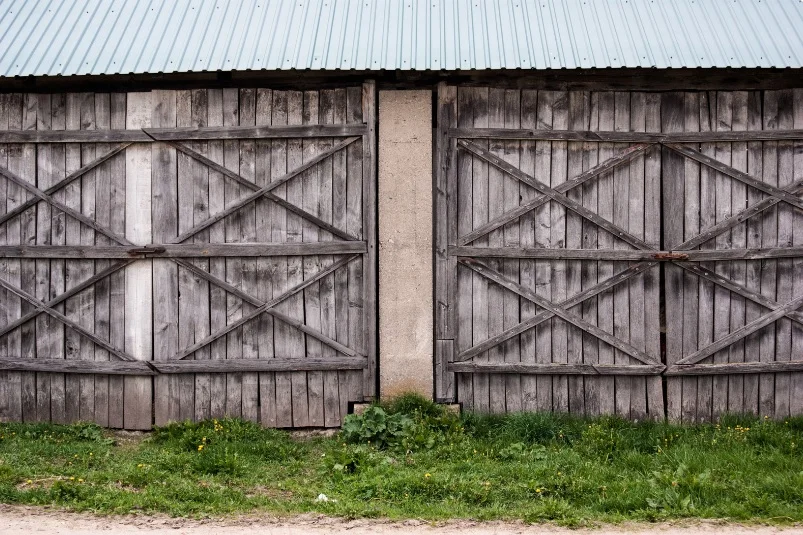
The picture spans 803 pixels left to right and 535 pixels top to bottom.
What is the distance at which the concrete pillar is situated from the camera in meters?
7.54

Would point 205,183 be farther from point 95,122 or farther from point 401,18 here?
point 401,18

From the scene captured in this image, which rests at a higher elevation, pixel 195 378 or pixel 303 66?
pixel 303 66

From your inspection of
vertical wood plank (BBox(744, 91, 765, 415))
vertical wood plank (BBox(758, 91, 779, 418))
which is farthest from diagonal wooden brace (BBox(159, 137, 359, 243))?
vertical wood plank (BBox(758, 91, 779, 418))

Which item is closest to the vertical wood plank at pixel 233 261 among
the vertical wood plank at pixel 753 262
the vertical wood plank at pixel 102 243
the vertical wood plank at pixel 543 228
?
the vertical wood plank at pixel 102 243

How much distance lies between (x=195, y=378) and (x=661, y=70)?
5617 mm

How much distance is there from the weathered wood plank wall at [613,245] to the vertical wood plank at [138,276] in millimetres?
2973

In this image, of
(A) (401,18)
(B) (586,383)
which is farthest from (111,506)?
(A) (401,18)

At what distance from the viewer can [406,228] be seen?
7543mm

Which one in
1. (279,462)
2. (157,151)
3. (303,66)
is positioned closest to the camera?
(279,462)

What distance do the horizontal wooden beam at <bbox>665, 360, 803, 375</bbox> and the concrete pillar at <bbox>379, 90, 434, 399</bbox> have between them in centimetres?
255

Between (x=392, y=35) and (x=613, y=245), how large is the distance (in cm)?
309

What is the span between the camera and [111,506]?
5574 mm

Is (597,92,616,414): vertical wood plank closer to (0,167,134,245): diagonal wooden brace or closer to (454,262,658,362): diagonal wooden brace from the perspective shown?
(454,262,658,362): diagonal wooden brace

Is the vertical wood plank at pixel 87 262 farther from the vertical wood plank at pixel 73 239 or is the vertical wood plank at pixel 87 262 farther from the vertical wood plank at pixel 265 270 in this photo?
the vertical wood plank at pixel 265 270
